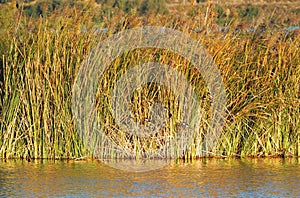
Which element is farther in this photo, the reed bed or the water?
the reed bed

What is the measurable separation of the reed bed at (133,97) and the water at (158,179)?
28 centimetres

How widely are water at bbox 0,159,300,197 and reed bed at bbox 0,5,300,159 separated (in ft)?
0.91

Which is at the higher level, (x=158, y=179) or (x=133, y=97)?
(x=133, y=97)

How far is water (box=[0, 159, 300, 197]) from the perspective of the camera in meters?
6.96

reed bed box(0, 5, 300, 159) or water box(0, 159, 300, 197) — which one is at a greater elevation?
reed bed box(0, 5, 300, 159)

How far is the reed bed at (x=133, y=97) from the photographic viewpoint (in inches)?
338

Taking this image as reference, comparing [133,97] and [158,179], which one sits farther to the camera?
[133,97]

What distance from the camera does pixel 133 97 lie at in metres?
8.69

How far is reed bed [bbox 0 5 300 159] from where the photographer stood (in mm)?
8586

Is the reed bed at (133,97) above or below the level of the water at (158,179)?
above

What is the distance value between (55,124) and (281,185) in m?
2.54

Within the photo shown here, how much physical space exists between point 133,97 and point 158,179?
1.39 meters

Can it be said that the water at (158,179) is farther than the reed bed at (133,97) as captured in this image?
No

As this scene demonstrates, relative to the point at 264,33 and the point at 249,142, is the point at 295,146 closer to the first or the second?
the point at 249,142
